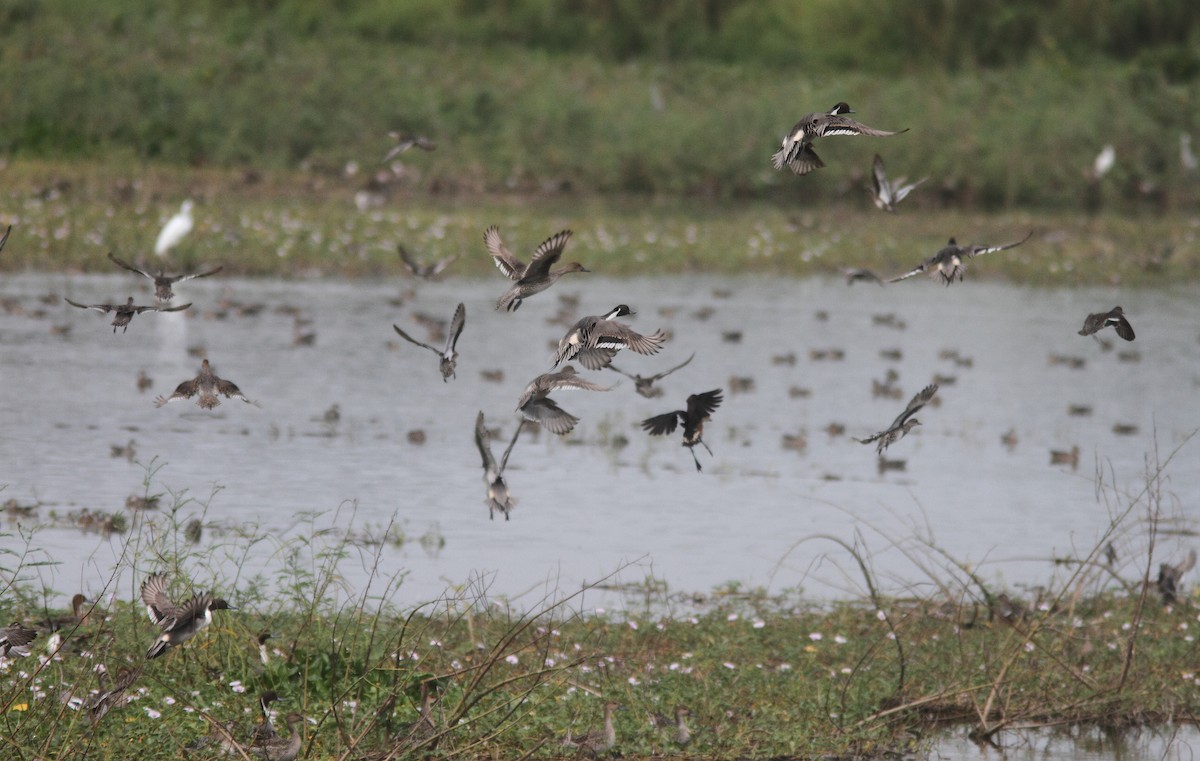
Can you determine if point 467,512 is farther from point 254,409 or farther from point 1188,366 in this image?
point 1188,366

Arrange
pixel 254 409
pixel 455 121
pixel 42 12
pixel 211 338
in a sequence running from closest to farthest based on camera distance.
→ pixel 254 409 → pixel 211 338 → pixel 455 121 → pixel 42 12

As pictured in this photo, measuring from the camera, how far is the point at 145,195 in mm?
19297

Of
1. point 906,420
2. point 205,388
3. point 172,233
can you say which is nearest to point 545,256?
point 906,420

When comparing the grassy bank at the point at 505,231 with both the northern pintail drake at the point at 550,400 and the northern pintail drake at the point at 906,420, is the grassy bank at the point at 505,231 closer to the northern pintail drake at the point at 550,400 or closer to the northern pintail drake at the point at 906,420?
the northern pintail drake at the point at 550,400

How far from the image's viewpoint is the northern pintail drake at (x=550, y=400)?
5.03m

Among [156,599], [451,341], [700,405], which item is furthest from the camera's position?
→ [700,405]

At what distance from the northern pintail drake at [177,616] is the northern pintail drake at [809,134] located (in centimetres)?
188

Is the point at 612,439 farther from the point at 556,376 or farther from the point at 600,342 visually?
the point at 600,342

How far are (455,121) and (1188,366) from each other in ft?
47.2

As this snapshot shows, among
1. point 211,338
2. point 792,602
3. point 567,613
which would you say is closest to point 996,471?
point 792,602

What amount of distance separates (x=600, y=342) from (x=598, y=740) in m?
1.19

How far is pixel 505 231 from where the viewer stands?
18906mm

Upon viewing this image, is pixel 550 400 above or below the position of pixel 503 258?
below

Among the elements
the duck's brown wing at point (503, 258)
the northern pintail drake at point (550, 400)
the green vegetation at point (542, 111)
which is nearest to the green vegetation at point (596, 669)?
the northern pintail drake at point (550, 400)
